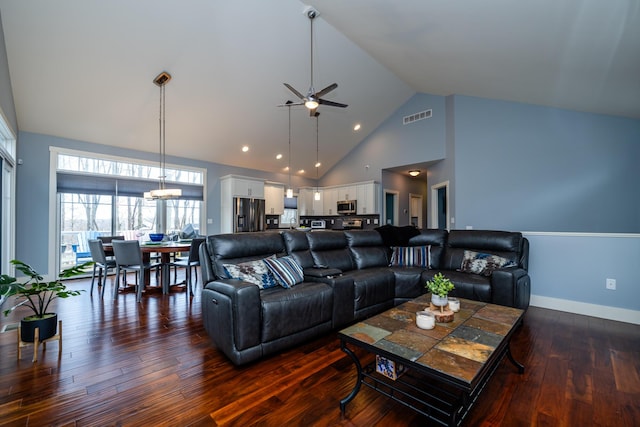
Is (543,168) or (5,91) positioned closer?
(5,91)

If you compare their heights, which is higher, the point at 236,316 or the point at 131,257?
the point at 131,257

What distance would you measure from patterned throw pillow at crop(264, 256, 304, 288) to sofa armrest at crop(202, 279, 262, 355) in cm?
49

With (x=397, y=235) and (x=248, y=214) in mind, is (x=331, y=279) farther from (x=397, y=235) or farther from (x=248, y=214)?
(x=248, y=214)

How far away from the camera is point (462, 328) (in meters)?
1.82

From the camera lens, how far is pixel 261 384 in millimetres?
1908

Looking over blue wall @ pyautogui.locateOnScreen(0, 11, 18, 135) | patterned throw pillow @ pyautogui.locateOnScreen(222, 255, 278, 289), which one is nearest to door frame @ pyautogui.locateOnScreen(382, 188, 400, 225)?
patterned throw pillow @ pyautogui.locateOnScreen(222, 255, 278, 289)

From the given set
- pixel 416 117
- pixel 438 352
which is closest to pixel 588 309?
pixel 438 352

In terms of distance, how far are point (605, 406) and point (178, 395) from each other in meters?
2.68

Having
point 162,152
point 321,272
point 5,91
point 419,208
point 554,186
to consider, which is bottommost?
point 321,272

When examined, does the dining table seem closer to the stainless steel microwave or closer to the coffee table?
the coffee table

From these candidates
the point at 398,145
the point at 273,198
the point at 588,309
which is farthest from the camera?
the point at 273,198

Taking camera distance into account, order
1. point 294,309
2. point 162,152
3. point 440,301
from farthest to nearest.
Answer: point 162,152, point 294,309, point 440,301

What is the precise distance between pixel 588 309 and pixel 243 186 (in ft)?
22.0

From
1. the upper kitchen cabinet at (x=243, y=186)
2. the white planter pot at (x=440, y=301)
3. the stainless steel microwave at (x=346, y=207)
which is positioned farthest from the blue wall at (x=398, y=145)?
the white planter pot at (x=440, y=301)
